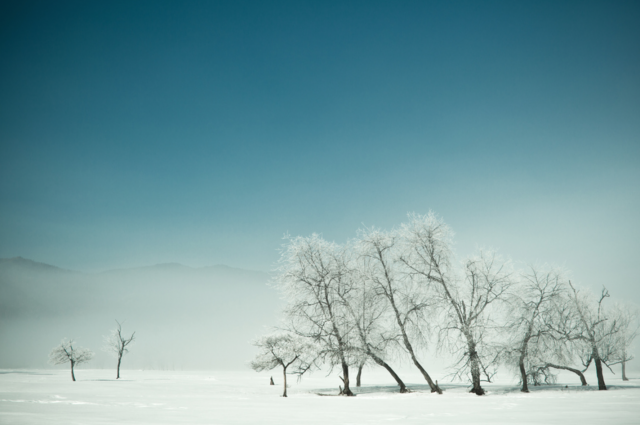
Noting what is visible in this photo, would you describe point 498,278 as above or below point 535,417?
above

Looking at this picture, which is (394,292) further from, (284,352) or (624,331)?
(624,331)

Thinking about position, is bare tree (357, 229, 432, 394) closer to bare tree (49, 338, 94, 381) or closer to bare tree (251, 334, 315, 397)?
bare tree (251, 334, 315, 397)

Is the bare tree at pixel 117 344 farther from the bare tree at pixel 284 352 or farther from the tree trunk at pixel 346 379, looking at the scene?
the tree trunk at pixel 346 379

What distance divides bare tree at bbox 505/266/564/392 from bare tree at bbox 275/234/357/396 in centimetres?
1235

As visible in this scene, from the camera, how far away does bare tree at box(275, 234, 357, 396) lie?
30203 mm

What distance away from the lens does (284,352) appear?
32.7m

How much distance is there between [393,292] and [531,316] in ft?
35.8

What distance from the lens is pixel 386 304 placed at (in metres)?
30.9

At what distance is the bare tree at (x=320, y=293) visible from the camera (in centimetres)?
3020

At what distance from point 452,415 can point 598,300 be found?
28.2 meters

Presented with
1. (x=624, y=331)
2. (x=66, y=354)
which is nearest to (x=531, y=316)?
(x=624, y=331)

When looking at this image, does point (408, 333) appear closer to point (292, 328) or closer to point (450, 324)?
point (450, 324)

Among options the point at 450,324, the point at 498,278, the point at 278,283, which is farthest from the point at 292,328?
the point at 498,278

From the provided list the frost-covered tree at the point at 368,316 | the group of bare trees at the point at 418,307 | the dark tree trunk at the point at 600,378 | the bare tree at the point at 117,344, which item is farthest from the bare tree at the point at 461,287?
the bare tree at the point at 117,344
